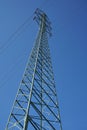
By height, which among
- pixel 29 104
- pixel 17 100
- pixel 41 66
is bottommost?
pixel 29 104

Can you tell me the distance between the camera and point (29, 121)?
1231 cm

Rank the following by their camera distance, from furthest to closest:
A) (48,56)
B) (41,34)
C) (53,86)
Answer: (41,34) < (48,56) < (53,86)

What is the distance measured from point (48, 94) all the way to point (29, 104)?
3.10 m

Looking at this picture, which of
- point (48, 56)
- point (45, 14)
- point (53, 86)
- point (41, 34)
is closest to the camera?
point (53, 86)

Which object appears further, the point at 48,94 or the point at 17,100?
the point at 48,94

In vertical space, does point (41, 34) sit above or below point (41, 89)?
above

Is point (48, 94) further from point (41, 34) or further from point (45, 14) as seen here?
point (45, 14)

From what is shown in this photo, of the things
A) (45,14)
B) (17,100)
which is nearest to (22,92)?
(17,100)

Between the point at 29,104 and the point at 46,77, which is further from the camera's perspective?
the point at 46,77

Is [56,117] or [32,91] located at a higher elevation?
[32,91]

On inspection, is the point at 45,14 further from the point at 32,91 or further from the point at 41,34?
the point at 32,91

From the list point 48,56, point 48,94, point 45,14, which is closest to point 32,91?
point 48,94

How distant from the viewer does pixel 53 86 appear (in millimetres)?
17578

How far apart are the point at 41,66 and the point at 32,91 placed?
429 centimetres
